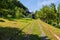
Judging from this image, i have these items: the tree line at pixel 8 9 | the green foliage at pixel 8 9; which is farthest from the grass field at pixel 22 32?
the tree line at pixel 8 9

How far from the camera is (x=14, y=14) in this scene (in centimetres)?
13312

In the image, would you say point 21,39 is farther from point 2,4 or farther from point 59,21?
point 59,21

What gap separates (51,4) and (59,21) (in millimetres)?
21058

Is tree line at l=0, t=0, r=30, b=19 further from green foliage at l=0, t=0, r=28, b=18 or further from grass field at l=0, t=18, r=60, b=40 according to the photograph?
grass field at l=0, t=18, r=60, b=40

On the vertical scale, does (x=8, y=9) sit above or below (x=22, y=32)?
above

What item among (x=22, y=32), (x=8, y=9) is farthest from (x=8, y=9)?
(x=22, y=32)

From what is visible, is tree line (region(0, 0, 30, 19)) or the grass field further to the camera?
tree line (region(0, 0, 30, 19))

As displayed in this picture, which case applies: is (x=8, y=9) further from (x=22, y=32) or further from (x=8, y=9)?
(x=22, y=32)

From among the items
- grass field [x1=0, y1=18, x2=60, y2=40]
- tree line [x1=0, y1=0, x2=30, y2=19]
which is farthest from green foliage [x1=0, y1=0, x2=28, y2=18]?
grass field [x1=0, y1=18, x2=60, y2=40]

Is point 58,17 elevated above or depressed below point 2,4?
below

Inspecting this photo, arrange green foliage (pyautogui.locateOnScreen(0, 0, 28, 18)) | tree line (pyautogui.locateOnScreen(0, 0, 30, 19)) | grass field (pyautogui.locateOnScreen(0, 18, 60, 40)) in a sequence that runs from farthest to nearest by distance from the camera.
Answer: tree line (pyautogui.locateOnScreen(0, 0, 30, 19)) → green foliage (pyautogui.locateOnScreen(0, 0, 28, 18)) → grass field (pyautogui.locateOnScreen(0, 18, 60, 40))

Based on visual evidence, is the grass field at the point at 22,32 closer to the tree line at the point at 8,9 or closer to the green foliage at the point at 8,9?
the green foliage at the point at 8,9

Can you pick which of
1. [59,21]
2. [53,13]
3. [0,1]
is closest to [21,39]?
[0,1]

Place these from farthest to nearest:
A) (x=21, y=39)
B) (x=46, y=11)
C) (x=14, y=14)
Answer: (x=14, y=14) < (x=46, y=11) < (x=21, y=39)
